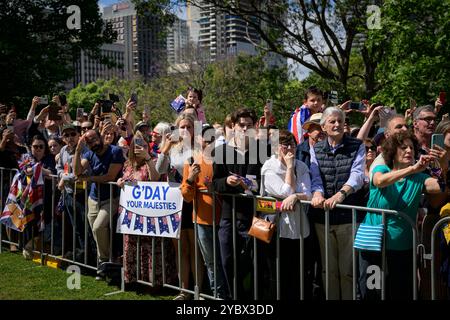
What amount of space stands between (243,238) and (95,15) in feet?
74.7

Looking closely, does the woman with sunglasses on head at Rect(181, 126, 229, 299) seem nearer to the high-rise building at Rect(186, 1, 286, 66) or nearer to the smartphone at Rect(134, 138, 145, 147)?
the smartphone at Rect(134, 138, 145, 147)

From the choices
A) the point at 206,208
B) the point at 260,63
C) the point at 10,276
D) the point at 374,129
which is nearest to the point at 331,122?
the point at 206,208

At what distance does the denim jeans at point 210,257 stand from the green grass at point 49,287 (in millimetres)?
785

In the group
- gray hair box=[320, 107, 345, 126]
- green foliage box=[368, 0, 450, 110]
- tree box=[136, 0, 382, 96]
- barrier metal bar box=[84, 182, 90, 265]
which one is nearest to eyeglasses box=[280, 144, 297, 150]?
gray hair box=[320, 107, 345, 126]

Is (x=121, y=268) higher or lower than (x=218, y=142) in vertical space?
lower

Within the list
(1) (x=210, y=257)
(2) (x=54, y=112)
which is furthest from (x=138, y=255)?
(2) (x=54, y=112)

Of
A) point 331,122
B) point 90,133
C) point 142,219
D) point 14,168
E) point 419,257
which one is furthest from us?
point 14,168

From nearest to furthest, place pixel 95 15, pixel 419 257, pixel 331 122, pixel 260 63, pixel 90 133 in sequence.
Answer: pixel 419 257 < pixel 331 122 < pixel 90 133 < pixel 260 63 < pixel 95 15

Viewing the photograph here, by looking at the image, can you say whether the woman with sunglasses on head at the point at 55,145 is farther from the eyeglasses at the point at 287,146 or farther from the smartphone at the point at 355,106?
the eyeglasses at the point at 287,146

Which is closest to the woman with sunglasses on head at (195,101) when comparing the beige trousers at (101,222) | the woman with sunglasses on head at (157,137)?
the woman with sunglasses on head at (157,137)

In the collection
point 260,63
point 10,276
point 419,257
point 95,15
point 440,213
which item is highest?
point 95,15

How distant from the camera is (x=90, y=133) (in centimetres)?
720

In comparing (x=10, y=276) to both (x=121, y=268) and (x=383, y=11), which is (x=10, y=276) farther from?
(x=383, y=11)

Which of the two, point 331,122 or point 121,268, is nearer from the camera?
point 331,122
